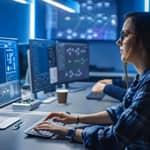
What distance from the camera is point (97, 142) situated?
51.0 inches

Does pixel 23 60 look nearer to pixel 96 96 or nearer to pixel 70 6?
pixel 96 96

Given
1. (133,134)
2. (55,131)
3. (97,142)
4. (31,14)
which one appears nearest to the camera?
(133,134)

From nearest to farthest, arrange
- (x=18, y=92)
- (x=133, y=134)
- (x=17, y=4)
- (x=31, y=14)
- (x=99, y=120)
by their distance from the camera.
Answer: (x=133, y=134)
(x=99, y=120)
(x=18, y=92)
(x=17, y=4)
(x=31, y=14)

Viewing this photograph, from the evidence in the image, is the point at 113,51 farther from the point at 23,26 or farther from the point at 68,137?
the point at 68,137

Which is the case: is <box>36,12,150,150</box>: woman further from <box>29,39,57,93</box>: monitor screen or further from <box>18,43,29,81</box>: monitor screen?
<box>18,43,29,81</box>: monitor screen

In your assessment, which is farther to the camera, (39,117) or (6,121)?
(39,117)

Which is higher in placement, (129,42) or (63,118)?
(129,42)

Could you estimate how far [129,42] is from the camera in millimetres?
1353

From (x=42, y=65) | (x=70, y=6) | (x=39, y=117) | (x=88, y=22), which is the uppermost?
(x=70, y=6)

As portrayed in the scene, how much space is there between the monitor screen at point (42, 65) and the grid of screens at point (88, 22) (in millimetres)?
1922

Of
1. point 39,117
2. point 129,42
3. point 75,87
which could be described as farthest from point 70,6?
point 129,42

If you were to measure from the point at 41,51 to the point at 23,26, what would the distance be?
1.79 m

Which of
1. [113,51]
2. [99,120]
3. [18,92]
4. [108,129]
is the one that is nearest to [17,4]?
[113,51]

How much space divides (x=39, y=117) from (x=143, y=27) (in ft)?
2.60
